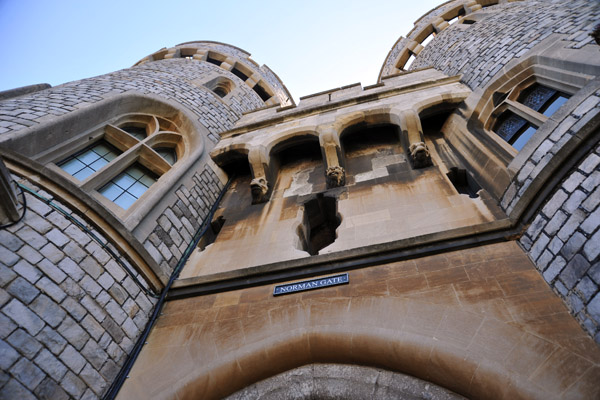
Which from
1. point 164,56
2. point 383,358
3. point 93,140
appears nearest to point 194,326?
point 383,358

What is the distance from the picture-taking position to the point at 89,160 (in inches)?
232

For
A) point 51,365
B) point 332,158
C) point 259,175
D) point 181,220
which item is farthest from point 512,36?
point 51,365

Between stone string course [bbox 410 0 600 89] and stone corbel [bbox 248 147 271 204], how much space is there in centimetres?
437

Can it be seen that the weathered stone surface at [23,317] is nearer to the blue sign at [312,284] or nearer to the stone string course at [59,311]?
the stone string course at [59,311]

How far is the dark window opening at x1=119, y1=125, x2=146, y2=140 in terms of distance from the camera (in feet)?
24.0

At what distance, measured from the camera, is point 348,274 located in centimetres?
425

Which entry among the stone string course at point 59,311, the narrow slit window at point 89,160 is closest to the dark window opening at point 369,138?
the narrow slit window at point 89,160

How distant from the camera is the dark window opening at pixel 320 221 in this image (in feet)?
20.0

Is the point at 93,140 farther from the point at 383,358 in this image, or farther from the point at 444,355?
the point at 444,355

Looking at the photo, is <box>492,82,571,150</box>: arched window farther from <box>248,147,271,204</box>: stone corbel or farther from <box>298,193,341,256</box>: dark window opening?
<box>248,147,271,204</box>: stone corbel

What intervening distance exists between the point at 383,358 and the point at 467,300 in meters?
1.06

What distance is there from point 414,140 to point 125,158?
5.19 meters

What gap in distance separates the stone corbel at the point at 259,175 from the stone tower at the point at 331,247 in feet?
0.15

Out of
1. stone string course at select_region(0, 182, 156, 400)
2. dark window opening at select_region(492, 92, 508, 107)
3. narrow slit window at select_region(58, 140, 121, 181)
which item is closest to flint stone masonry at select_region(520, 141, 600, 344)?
dark window opening at select_region(492, 92, 508, 107)
